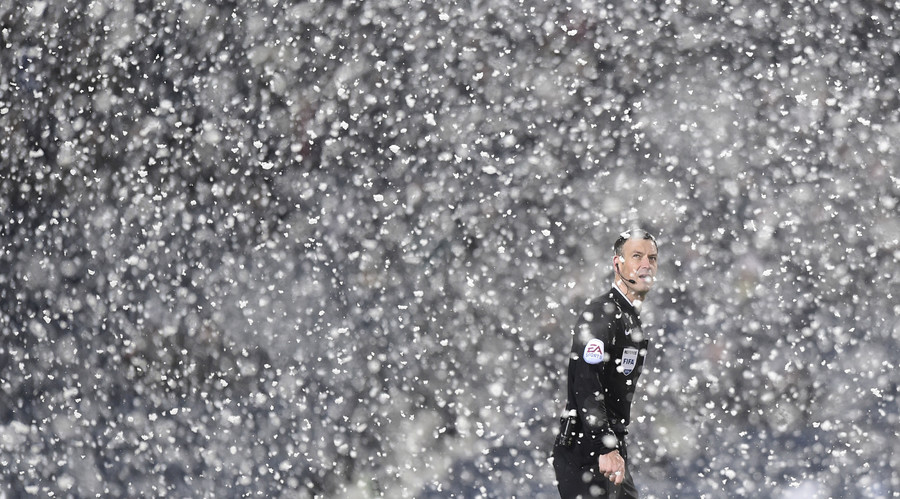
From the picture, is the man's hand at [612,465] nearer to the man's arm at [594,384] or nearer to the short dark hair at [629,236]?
the man's arm at [594,384]

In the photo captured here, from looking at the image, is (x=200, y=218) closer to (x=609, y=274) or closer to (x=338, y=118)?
(x=338, y=118)

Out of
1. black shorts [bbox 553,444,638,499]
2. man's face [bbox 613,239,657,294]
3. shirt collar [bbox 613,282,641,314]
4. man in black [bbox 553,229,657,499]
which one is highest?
man's face [bbox 613,239,657,294]

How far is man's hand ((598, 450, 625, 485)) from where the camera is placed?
96cm

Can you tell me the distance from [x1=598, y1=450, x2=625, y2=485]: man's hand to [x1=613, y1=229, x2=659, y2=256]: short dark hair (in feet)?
0.73

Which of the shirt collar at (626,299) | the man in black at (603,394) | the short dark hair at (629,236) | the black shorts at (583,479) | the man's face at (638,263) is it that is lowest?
the black shorts at (583,479)

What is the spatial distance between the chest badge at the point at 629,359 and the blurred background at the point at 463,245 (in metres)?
0.08

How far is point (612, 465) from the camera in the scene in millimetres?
965

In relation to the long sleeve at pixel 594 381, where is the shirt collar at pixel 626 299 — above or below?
above

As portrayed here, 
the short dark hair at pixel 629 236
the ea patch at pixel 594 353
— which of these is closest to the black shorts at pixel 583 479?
the ea patch at pixel 594 353

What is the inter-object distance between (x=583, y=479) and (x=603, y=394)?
100 mm

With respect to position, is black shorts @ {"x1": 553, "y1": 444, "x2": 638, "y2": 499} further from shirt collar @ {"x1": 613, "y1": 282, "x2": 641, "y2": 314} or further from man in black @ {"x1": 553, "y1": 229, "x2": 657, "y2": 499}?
shirt collar @ {"x1": 613, "y1": 282, "x2": 641, "y2": 314}

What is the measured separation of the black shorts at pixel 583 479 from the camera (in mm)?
979

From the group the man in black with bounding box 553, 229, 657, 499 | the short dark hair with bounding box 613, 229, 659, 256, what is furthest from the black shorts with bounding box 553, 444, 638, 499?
the short dark hair with bounding box 613, 229, 659, 256

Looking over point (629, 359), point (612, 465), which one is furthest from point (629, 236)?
point (612, 465)
